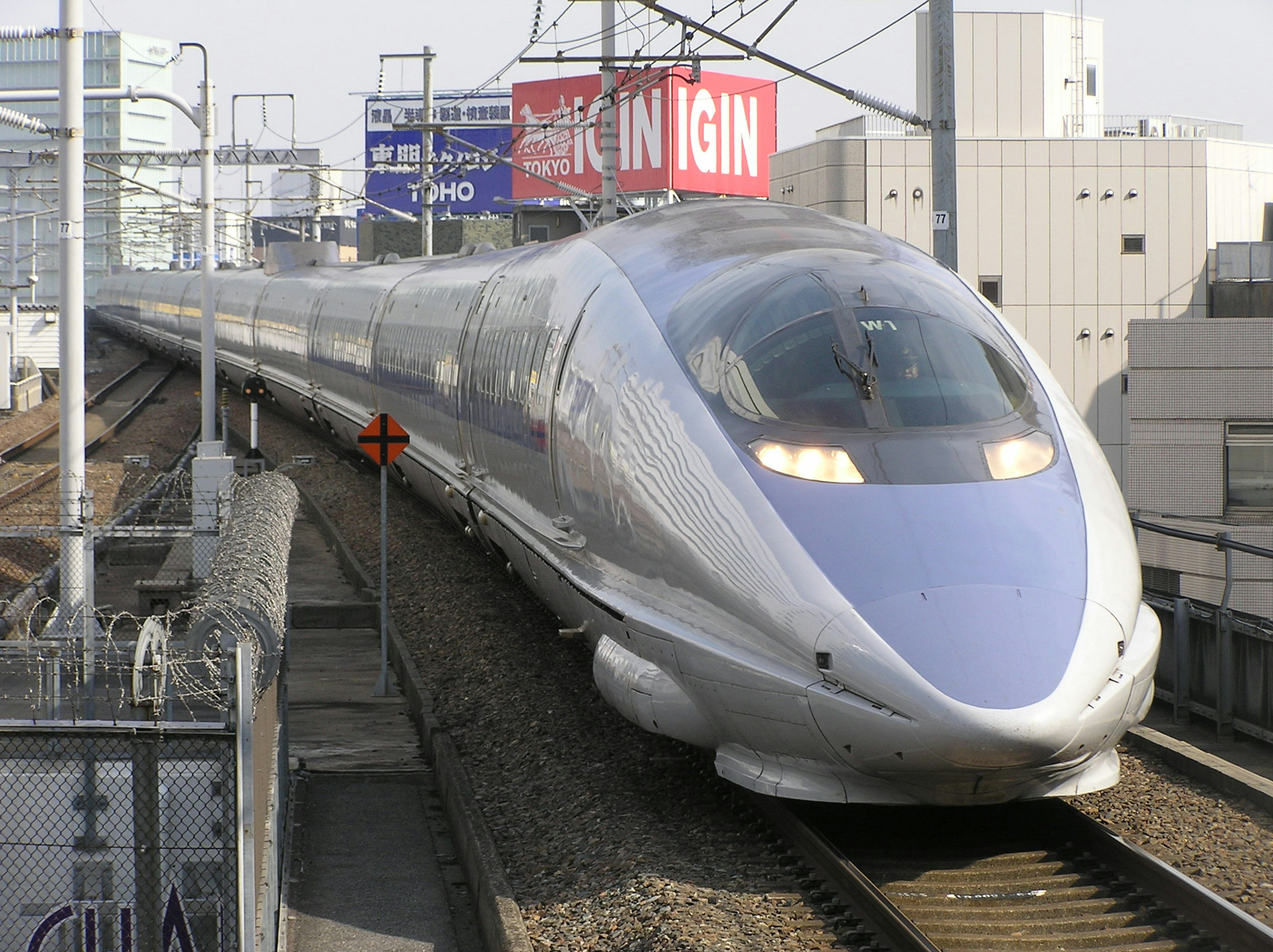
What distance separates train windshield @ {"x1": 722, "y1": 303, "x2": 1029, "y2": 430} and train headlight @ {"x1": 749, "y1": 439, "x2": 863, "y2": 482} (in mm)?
200

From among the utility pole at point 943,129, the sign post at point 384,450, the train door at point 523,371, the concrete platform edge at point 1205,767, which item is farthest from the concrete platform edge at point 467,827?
the utility pole at point 943,129

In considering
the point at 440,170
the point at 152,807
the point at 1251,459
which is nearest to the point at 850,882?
the point at 152,807

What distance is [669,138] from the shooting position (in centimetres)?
5725

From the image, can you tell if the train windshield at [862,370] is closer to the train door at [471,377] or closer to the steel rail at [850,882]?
the steel rail at [850,882]

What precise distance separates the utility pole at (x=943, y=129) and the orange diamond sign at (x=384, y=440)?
15.6 feet

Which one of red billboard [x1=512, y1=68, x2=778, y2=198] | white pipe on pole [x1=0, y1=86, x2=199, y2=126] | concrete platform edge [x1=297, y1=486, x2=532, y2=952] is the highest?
red billboard [x1=512, y1=68, x2=778, y2=198]

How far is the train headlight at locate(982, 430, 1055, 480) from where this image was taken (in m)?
7.02

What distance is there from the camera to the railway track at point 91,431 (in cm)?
2509

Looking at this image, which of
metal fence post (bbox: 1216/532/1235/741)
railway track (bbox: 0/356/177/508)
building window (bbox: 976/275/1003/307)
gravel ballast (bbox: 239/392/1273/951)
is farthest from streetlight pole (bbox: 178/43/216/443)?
building window (bbox: 976/275/1003/307)

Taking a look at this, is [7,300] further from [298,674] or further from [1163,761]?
[1163,761]

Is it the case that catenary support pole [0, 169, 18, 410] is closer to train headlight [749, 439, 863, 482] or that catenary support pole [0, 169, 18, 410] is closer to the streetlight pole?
the streetlight pole

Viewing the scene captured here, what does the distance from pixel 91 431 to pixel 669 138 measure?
1146 inches

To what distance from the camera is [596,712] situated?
33.2ft

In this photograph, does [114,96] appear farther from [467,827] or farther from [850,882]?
[850,882]
